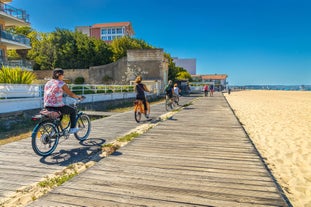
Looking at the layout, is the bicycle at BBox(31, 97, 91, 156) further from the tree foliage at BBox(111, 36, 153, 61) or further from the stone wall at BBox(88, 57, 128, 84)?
the tree foliage at BBox(111, 36, 153, 61)

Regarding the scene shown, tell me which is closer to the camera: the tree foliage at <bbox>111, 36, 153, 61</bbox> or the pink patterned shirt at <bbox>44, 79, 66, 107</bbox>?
the pink patterned shirt at <bbox>44, 79, 66, 107</bbox>

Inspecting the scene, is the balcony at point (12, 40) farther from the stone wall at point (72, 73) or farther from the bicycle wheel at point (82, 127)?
the bicycle wheel at point (82, 127)

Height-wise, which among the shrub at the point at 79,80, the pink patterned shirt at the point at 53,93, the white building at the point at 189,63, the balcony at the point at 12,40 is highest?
the white building at the point at 189,63

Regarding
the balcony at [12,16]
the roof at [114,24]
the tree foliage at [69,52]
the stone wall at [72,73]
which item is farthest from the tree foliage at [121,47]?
the roof at [114,24]

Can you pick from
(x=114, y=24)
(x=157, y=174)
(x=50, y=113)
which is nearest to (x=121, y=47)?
(x=114, y=24)

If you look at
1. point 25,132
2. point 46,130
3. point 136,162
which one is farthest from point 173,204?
point 25,132

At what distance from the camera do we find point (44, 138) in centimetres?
431

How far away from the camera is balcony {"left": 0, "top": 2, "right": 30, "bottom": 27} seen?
24.3 meters

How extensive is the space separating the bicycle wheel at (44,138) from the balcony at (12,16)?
2594 cm

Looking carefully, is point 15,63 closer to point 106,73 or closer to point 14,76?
point 106,73

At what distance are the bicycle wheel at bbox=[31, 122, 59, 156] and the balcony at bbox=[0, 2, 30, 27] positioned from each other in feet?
85.1

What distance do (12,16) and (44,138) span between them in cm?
2803

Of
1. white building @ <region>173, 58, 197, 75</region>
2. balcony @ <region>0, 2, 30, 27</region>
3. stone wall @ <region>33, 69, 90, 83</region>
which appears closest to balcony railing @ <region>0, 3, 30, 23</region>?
balcony @ <region>0, 2, 30, 27</region>

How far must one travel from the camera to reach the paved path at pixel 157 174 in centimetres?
255
